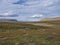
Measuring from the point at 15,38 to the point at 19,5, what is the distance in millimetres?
901

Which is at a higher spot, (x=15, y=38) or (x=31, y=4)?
(x=31, y=4)

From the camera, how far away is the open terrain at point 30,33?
12.3 feet

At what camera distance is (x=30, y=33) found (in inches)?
151

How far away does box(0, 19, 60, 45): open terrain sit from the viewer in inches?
147

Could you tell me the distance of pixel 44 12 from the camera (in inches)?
162

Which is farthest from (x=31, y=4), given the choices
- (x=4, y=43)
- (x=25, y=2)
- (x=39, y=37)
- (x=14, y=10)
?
(x=4, y=43)

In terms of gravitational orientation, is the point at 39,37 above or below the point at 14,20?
below

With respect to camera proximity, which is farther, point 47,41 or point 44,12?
point 44,12

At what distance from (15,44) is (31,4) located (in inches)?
44.8

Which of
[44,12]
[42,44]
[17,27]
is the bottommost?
[42,44]

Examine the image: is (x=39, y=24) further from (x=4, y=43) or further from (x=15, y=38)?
(x=4, y=43)

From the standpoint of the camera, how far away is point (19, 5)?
13.7 ft

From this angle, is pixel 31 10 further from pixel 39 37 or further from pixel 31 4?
pixel 39 37

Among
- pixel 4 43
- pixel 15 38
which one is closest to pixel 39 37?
pixel 15 38
